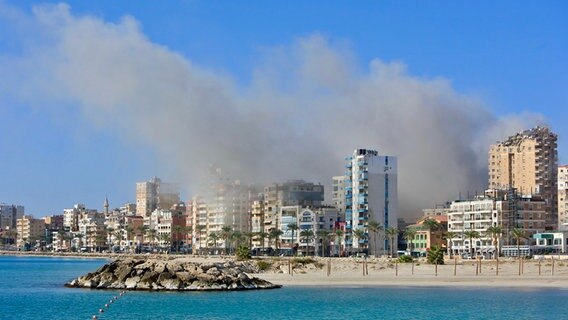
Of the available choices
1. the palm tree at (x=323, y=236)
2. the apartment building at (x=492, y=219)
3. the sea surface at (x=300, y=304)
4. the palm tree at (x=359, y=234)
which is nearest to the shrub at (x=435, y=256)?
the sea surface at (x=300, y=304)

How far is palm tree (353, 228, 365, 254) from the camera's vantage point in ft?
612

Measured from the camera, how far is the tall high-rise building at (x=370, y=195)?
193000mm

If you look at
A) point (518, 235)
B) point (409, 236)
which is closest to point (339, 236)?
point (409, 236)

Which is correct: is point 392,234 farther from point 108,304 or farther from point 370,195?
point 108,304

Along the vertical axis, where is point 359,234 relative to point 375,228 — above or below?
below

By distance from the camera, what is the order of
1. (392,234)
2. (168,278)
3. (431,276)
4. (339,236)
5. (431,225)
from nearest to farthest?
(168,278) → (431,276) → (392,234) → (431,225) → (339,236)

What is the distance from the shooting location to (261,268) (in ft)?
392

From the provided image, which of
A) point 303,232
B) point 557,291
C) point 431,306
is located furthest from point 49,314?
point 303,232

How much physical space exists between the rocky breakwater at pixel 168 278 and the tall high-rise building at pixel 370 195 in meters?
106

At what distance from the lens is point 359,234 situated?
7347 inches

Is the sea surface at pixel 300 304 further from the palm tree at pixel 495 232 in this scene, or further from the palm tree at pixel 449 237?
the palm tree at pixel 449 237

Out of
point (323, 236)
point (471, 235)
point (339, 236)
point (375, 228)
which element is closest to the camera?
point (471, 235)

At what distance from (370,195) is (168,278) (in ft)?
377

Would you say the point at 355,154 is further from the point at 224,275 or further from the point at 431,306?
the point at 431,306
